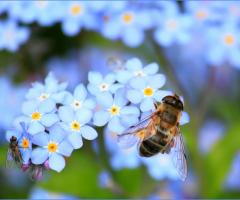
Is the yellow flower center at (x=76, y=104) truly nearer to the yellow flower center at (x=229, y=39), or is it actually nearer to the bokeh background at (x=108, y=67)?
the bokeh background at (x=108, y=67)

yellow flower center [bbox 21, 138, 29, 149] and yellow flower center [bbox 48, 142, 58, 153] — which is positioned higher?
yellow flower center [bbox 21, 138, 29, 149]

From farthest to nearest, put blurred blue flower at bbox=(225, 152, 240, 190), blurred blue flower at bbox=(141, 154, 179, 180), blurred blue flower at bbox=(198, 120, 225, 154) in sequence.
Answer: blurred blue flower at bbox=(198, 120, 225, 154) < blurred blue flower at bbox=(225, 152, 240, 190) < blurred blue flower at bbox=(141, 154, 179, 180)

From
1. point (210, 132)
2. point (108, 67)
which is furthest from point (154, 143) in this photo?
point (210, 132)

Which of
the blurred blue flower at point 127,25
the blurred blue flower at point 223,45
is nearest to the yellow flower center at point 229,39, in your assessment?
the blurred blue flower at point 223,45

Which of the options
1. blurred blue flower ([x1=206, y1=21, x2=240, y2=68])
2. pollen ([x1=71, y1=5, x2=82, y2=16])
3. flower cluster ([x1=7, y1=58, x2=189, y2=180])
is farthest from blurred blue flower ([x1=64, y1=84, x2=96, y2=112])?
blurred blue flower ([x1=206, y1=21, x2=240, y2=68])

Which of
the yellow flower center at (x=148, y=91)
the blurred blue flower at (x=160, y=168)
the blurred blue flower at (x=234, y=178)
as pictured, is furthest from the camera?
the blurred blue flower at (x=234, y=178)

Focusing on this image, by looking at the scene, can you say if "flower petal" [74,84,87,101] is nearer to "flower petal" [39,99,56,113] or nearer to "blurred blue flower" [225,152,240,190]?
"flower petal" [39,99,56,113]

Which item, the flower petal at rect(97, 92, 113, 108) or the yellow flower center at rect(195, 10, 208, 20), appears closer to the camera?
the flower petal at rect(97, 92, 113, 108)

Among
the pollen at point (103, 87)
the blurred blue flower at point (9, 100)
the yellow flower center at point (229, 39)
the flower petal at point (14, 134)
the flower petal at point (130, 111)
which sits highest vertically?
the yellow flower center at point (229, 39)
